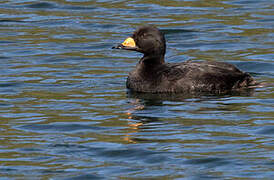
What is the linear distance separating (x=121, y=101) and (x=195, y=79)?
116 cm

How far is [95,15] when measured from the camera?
1914 centimetres

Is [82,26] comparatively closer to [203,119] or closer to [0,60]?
[0,60]

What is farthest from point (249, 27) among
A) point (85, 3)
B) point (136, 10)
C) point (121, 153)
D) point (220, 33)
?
point (121, 153)

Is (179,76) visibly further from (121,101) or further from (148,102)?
(121,101)

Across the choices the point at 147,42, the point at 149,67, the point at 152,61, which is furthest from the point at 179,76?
the point at 147,42

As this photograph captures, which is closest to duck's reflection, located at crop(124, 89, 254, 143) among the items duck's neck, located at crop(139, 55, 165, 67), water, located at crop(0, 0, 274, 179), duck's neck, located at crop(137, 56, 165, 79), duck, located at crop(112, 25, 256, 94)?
water, located at crop(0, 0, 274, 179)

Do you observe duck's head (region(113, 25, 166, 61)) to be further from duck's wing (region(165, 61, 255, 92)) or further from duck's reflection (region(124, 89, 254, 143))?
duck's reflection (region(124, 89, 254, 143))

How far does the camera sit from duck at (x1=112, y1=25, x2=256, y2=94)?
1185cm

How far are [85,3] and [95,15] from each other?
1226 mm

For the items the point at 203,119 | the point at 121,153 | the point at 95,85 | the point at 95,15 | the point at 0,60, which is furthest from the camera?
the point at 95,15

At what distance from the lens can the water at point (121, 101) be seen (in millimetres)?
8156

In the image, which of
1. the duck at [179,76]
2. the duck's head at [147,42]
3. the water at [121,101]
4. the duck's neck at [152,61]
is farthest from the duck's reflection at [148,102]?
the duck's head at [147,42]

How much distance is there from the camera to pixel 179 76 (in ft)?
38.9

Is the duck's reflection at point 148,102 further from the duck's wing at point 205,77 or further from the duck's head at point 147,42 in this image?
the duck's head at point 147,42
